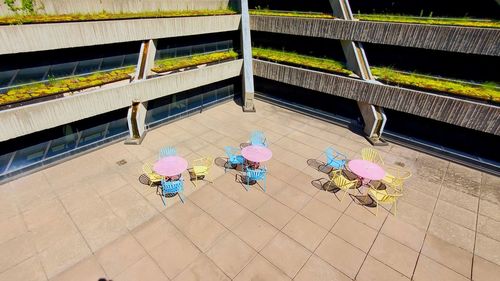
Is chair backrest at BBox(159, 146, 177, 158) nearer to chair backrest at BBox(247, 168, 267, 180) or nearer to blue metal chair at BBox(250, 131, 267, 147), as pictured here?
blue metal chair at BBox(250, 131, 267, 147)

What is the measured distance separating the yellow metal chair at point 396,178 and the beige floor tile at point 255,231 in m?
6.48

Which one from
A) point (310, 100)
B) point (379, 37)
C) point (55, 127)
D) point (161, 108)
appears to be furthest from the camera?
point (310, 100)

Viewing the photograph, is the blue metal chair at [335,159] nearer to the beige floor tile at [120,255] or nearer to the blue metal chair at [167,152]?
the blue metal chair at [167,152]

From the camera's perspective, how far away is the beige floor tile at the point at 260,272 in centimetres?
899

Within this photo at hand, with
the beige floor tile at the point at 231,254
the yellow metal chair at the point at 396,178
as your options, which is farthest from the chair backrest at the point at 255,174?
the yellow metal chair at the point at 396,178

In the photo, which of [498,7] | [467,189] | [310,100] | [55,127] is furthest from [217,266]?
[498,7]

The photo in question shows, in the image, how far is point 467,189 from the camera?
44.3 ft

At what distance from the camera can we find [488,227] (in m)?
11.3

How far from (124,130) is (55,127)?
12.7 feet

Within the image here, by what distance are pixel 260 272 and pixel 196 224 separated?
3.36 meters

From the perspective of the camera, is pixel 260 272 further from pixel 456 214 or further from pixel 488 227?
pixel 488 227

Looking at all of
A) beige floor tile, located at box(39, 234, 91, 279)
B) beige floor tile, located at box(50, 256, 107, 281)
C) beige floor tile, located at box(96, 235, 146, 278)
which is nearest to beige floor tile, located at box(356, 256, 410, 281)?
beige floor tile, located at box(96, 235, 146, 278)

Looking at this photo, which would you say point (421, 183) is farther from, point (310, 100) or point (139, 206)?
point (139, 206)

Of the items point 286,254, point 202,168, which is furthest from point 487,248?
point 202,168
